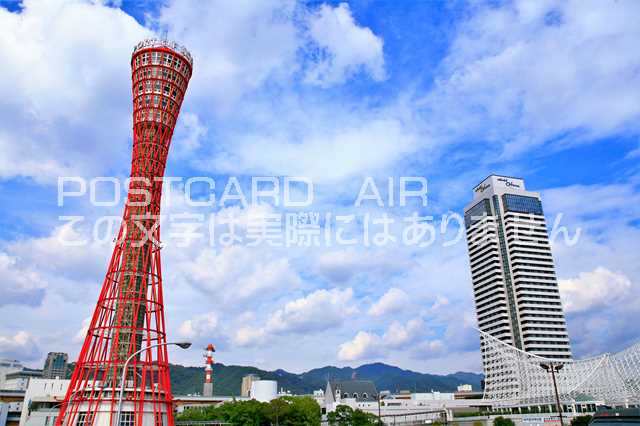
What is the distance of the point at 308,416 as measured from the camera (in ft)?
253

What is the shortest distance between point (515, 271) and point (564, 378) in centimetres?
4975

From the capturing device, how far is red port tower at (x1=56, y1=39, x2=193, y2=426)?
1833 inches

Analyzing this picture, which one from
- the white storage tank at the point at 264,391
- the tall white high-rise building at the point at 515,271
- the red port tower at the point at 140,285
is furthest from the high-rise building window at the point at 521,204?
the red port tower at the point at 140,285

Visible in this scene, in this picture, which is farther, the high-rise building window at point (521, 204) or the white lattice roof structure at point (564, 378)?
the high-rise building window at point (521, 204)

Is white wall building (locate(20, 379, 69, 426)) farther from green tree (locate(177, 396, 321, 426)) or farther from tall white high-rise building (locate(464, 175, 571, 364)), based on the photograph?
A: tall white high-rise building (locate(464, 175, 571, 364))

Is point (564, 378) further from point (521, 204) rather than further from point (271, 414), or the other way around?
point (521, 204)

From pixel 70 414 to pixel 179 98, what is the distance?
1423 inches

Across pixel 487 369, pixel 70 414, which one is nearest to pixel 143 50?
pixel 70 414

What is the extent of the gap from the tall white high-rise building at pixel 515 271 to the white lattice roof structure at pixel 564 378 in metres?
22.0

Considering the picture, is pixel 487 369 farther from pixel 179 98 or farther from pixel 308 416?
pixel 179 98

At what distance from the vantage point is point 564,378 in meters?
103

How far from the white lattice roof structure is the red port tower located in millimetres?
81765

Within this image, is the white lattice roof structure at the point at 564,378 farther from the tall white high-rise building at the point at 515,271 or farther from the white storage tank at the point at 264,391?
the white storage tank at the point at 264,391

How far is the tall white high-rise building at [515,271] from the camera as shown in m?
143
